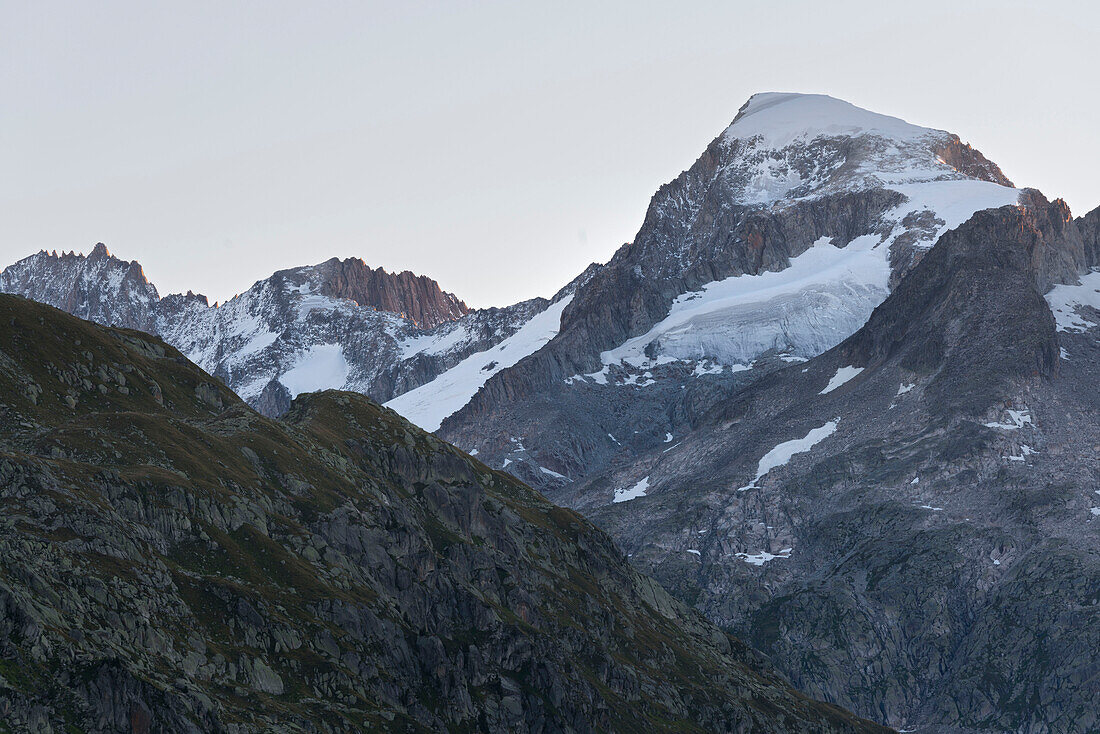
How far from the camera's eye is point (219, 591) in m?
138

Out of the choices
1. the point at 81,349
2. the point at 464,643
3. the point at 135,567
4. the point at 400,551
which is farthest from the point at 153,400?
the point at 135,567

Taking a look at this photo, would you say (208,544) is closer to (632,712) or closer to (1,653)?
(1,653)

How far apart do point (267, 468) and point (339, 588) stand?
953 inches

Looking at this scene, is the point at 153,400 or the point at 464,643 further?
the point at 153,400

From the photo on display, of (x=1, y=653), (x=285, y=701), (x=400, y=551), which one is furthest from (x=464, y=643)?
(x=1, y=653)

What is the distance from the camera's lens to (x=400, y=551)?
18288 centimetres

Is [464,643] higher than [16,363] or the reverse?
the reverse

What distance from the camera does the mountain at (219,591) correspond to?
111m

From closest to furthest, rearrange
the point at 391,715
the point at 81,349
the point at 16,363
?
the point at 391,715, the point at 16,363, the point at 81,349

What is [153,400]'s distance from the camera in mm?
193375

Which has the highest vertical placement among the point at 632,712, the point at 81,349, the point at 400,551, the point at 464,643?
the point at 81,349

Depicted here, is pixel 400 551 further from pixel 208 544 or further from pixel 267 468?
pixel 208 544

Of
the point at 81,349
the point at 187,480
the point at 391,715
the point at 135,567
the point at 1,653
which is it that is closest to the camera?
the point at 1,653

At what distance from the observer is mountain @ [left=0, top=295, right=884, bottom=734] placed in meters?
111
